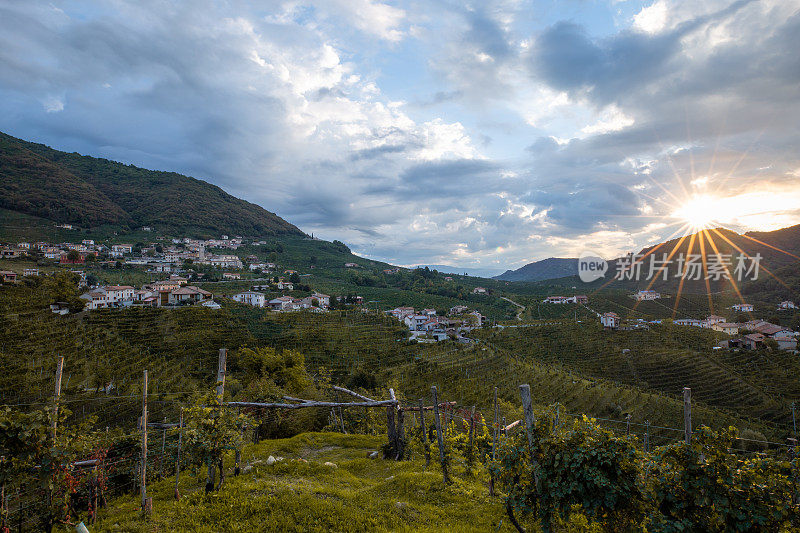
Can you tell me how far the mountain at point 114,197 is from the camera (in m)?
98.3

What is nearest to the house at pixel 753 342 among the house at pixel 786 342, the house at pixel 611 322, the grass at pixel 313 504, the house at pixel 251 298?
the house at pixel 786 342

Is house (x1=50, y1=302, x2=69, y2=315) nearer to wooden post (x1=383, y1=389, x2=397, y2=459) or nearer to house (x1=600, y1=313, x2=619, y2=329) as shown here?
wooden post (x1=383, y1=389, x2=397, y2=459)

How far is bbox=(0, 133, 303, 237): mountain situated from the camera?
323 feet

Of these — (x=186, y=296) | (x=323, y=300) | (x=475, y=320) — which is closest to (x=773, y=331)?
(x=475, y=320)

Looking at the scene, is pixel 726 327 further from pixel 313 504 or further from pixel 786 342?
pixel 313 504

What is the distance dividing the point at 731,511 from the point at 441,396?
26.4 metres

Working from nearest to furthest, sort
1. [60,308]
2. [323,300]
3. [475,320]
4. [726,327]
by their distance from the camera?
[60,308]
[726,327]
[475,320]
[323,300]

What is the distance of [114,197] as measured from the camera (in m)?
134

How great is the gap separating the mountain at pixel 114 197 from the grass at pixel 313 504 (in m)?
127

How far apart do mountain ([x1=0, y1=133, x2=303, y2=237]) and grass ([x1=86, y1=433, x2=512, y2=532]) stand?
126536mm

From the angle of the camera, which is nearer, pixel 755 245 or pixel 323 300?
pixel 323 300

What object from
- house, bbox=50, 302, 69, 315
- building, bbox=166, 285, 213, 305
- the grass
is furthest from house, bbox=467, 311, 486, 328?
house, bbox=50, 302, 69, 315

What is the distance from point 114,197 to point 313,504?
176 m

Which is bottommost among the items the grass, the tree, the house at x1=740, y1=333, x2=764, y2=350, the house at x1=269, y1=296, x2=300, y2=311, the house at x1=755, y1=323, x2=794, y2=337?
the house at x1=740, y1=333, x2=764, y2=350
